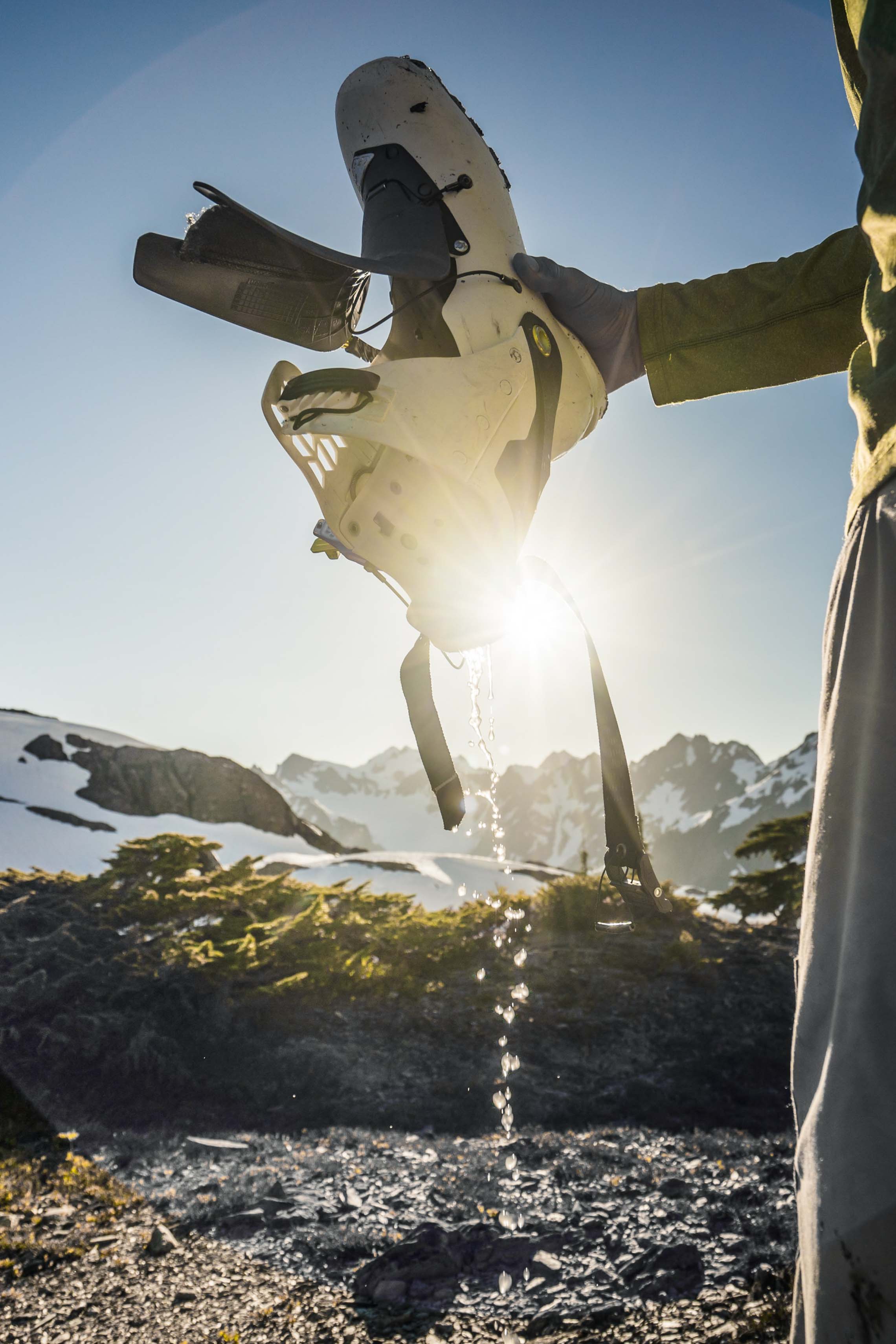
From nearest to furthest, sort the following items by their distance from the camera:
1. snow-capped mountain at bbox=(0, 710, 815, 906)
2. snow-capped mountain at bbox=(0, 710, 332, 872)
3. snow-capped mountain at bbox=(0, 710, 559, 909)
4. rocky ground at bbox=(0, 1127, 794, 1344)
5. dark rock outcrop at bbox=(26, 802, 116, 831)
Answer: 1. rocky ground at bbox=(0, 1127, 794, 1344)
2. snow-capped mountain at bbox=(0, 710, 815, 906)
3. snow-capped mountain at bbox=(0, 710, 559, 909)
4. dark rock outcrop at bbox=(26, 802, 116, 831)
5. snow-capped mountain at bbox=(0, 710, 332, 872)

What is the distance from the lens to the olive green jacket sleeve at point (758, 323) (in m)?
1.08

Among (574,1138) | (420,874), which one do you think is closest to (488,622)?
(574,1138)

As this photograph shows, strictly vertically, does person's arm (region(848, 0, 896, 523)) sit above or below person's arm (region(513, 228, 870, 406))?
below

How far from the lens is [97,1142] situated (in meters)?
4.93

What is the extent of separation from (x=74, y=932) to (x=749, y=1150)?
7.35 metres

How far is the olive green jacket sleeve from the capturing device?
1.08 metres

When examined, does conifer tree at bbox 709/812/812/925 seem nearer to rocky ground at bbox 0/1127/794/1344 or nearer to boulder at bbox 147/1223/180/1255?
rocky ground at bbox 0/1127/794/1344

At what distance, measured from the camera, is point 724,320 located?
3.85 feet

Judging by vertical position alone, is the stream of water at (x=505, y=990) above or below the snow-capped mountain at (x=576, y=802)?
below

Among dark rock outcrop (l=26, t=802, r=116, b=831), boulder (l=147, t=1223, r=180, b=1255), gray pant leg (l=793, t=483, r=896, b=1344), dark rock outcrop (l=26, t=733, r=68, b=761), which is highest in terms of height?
dark rock outcrop (l=26, t=733, r=68, b=761)

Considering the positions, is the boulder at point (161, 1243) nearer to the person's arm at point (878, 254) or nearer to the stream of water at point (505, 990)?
the stream of water at point (505, 990)

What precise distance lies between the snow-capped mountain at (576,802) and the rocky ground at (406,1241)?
93561 millimetres

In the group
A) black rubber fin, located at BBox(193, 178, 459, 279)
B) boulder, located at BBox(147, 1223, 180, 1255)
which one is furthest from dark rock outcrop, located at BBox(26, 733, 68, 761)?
black rubber fin, located at BBox(193, 178, 459, 279)

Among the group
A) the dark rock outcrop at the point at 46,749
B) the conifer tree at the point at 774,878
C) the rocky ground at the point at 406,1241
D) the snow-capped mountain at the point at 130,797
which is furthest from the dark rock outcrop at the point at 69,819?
the conifer tree at the point at 774,878
